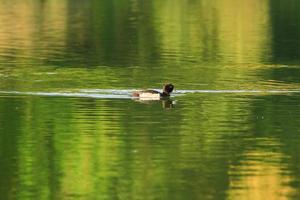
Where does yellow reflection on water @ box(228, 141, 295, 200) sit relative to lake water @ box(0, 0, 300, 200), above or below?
below

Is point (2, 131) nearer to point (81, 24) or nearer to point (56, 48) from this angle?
point (56, 48)

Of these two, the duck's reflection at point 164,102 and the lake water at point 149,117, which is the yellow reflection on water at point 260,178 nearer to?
the lake water at point 149,117

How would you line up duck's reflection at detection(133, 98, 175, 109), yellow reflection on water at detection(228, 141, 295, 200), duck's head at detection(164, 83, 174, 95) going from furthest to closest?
duck's head at detection(164, 83, 174, 95)
duck's reflection at detection(133, 98, 175, 109)
yellow reflection on water at detection(228, 141, 295, 200)

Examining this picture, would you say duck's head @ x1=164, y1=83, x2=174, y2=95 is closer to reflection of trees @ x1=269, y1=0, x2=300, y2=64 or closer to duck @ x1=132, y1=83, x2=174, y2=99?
duck @ x1=132, y1=83, x2=174, y2=99

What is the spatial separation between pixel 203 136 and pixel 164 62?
67.2ft

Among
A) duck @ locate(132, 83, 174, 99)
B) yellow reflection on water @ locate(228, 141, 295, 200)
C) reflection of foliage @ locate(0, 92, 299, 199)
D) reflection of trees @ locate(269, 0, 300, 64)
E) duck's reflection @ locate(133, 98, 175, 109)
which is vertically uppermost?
reflection of trees @ locate(269, 0, 300, 64)

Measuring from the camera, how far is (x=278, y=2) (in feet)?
346

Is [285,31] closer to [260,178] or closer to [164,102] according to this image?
[164,102]

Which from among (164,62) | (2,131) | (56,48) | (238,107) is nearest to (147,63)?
(164,62)

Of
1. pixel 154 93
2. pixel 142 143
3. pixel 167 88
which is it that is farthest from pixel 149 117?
pixel 142 143

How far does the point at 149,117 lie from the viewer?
3331 cm

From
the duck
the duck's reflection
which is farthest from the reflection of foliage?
the duck

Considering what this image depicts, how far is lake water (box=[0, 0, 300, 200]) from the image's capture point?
2431cm

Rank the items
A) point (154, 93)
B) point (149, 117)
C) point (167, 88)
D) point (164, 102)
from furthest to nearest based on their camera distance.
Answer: point (167, 88)
point (154, 93)
point (164, 102)
point (149, 117)
